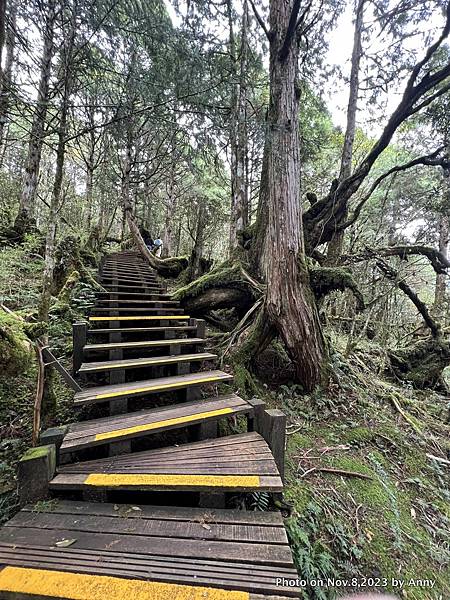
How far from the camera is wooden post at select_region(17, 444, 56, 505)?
1828 millimetres

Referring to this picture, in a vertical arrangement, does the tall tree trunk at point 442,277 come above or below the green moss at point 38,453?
above

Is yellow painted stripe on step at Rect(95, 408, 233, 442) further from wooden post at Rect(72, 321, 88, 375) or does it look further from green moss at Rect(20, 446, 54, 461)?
wooden post at Rect(72, 321, 88, 375)

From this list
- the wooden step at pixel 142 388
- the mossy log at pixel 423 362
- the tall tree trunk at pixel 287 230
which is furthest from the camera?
the mossy log at pixel 423 362

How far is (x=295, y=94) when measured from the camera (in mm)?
4656

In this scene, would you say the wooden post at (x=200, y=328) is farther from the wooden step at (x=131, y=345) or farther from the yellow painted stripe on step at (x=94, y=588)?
the yellow painted stripe on step at (x=94, y=588)

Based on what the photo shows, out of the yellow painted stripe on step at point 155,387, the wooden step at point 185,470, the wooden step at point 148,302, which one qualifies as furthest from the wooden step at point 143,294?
the wooden step at point 185,470

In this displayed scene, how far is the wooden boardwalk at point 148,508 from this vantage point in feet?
4.49

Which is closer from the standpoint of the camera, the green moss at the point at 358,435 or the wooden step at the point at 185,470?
the wooden step at the point at 185,470

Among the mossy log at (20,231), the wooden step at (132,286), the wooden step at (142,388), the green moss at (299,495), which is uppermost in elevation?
the mossy log at (20,231)

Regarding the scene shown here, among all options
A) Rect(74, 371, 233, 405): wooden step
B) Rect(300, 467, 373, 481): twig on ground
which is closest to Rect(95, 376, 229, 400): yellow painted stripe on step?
Rect(74, 371, 233, 405): wooden step

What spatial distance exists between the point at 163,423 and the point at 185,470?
0.50 meters

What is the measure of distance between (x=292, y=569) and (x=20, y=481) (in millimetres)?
1763

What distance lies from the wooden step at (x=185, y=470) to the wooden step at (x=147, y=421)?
15 cm

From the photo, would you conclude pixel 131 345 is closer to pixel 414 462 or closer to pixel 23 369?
pixel 23 369
